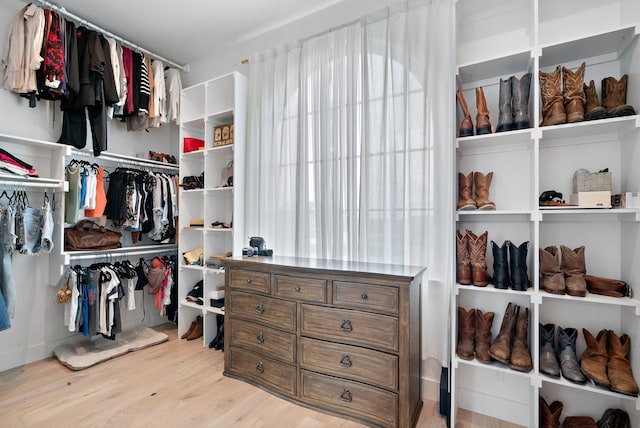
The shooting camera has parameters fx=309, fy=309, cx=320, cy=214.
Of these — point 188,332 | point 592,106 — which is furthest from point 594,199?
point 188,332

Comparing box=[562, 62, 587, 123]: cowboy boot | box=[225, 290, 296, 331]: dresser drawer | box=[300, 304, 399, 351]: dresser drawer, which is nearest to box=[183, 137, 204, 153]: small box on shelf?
box=[225, 290, 296, 331]: dresser drawer

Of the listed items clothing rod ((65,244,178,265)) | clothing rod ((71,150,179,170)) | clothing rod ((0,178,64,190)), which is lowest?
clothing rod ((65,244,178,265))

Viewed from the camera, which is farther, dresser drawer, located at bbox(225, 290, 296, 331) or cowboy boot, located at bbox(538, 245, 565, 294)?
dresser drawer, located at bbox(225, 290, 296, 331)

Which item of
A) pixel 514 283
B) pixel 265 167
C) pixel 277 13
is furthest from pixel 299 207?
pixel 277 13

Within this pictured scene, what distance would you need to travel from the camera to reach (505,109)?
1.78 meters

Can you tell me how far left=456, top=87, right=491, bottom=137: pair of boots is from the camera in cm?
183

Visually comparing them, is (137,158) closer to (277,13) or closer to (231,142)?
(231,142)

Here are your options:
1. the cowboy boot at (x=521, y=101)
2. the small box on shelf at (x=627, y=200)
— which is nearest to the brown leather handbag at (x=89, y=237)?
the cowboy boot at (x=521, y=101)

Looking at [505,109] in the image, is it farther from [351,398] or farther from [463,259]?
[351,398]

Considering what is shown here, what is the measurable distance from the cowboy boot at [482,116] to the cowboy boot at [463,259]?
2.06 ft

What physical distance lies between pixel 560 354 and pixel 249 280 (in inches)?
76.0

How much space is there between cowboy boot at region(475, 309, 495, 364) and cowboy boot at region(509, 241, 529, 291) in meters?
0.30

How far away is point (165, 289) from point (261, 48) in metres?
2.64

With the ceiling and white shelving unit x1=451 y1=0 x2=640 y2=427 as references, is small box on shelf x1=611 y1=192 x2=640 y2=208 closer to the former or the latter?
white shelving unit x1=451 y1=0 x2=640 y2=427
